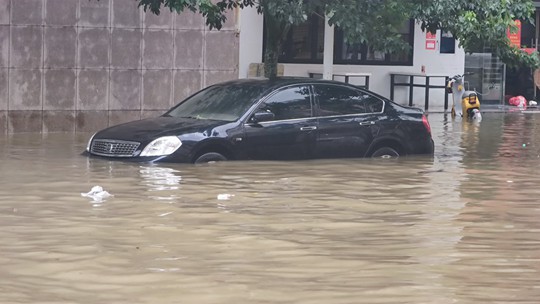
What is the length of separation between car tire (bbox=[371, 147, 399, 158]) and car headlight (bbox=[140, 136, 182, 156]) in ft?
10.2

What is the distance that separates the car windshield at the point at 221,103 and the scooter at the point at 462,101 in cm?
1192

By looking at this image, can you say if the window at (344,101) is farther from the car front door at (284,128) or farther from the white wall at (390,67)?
the white wall at (390,67)

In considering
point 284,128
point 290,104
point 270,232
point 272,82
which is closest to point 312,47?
point 272,82

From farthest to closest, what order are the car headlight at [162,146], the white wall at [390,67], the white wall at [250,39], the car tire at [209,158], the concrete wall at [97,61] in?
the white wall at [390,67], the white wall at [250,39], the concrete wall at [97,61], the car tire at [209,158], the car headlight at [162,146]

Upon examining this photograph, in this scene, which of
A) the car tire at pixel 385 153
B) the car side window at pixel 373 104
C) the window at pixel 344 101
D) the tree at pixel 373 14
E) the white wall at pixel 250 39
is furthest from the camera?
the white wall at pixel 250 39

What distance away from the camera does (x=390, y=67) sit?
28453 millimetres

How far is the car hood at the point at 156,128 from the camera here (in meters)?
13.8

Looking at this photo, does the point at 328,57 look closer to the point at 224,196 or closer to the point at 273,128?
the point at 273,128

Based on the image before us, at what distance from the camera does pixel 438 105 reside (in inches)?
1154

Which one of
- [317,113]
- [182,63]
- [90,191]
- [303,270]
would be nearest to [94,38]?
[182,63]

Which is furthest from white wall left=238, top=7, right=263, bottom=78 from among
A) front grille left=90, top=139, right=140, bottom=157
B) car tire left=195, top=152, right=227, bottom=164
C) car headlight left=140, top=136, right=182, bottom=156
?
car headlight left=140, top=136, right=182, bottom=156

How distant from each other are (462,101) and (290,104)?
41.4 feet

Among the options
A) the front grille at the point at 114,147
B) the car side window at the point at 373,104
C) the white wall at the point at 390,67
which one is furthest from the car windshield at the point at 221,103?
the white wall at the point at 390,67

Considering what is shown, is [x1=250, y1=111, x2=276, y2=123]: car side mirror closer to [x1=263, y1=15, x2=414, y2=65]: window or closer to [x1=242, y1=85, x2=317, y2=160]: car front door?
[x1=242, y1=85, x2=317, y2=160]: car front door
